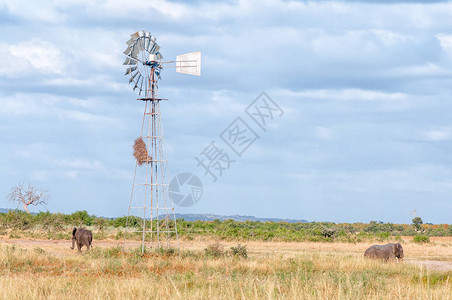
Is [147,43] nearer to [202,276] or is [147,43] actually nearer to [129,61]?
[129,61]

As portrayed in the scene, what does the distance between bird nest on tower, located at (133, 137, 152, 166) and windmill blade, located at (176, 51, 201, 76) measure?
3.63 meters

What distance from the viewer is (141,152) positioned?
82.2 ft

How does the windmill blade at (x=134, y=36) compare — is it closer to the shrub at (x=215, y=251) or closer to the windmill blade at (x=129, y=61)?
the windmill blade at (x=129, y=61)

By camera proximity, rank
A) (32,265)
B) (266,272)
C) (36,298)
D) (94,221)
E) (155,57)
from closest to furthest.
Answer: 1. (36,298)
2. (266,272)
3. (32,265)
4. (155,57)
5. (94,221)

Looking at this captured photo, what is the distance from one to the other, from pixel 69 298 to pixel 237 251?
45.4ft

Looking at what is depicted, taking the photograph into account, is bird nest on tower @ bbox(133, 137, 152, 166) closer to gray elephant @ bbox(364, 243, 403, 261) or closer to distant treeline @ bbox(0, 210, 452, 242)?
gray elephant @ bbox(364, 243, 403, 261)

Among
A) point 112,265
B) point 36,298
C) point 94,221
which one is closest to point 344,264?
point 112,265

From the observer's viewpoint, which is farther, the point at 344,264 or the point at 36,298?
the point at 344,264

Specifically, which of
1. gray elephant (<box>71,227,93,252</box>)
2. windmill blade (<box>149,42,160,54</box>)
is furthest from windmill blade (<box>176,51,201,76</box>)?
gray elephant (<box>71,227,93,252</box>)

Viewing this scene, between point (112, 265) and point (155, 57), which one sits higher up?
point (155, 57)

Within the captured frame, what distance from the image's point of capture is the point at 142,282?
12992 millimetres

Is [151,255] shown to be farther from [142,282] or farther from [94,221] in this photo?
[94,221]

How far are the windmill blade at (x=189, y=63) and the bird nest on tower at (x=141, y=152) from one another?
363 cm

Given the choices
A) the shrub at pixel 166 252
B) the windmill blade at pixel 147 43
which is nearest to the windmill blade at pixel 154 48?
the windmill blade at pixel 147 43
